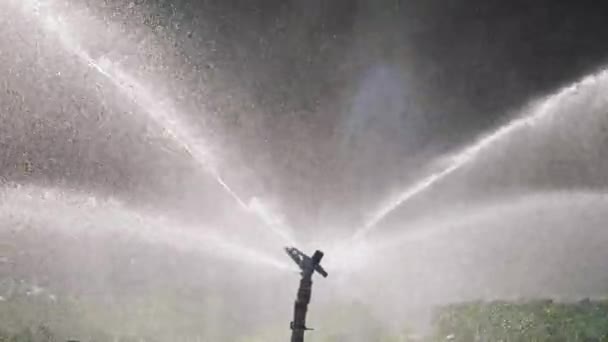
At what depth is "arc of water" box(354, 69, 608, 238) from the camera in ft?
87.5

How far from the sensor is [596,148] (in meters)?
25.1

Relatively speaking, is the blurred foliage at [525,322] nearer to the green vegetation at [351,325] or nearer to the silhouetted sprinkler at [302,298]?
the green vegetation at [351,325]

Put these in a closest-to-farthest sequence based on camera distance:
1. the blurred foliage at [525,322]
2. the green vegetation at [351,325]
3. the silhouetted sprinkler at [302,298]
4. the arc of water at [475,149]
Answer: the silhouetted sprinkler at [302,298] → the blurred foliage at [525,322] → the green vegetation at [351,325] → the arc of water at [475,149]

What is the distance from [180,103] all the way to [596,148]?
598 inches

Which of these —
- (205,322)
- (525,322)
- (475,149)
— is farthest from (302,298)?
(475,149)

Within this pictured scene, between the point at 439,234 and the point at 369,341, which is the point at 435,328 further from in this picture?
the point at 439,234

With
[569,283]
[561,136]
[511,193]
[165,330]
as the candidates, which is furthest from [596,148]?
[165,330]

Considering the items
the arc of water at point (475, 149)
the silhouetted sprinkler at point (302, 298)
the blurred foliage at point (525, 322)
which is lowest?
the silhouetted sprinkler at point (302, 298)

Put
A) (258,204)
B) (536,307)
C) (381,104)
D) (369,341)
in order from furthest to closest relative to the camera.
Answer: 1. (381,104)
2. (258,204)
3. (369,341)
4. (536,307)

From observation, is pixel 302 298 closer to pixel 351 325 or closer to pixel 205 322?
pixel 351 325

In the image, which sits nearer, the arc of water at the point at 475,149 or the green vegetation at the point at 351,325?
the green vegetation at the point at 351,325

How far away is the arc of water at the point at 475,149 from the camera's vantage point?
2667cm

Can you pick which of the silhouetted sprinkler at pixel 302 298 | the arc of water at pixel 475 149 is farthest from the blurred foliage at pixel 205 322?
the silhouetted sprinkler at pixel 302 298

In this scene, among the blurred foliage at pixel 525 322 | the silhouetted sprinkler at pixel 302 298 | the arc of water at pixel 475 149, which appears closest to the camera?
the silhouetted sprinkler at pixel 302 298
